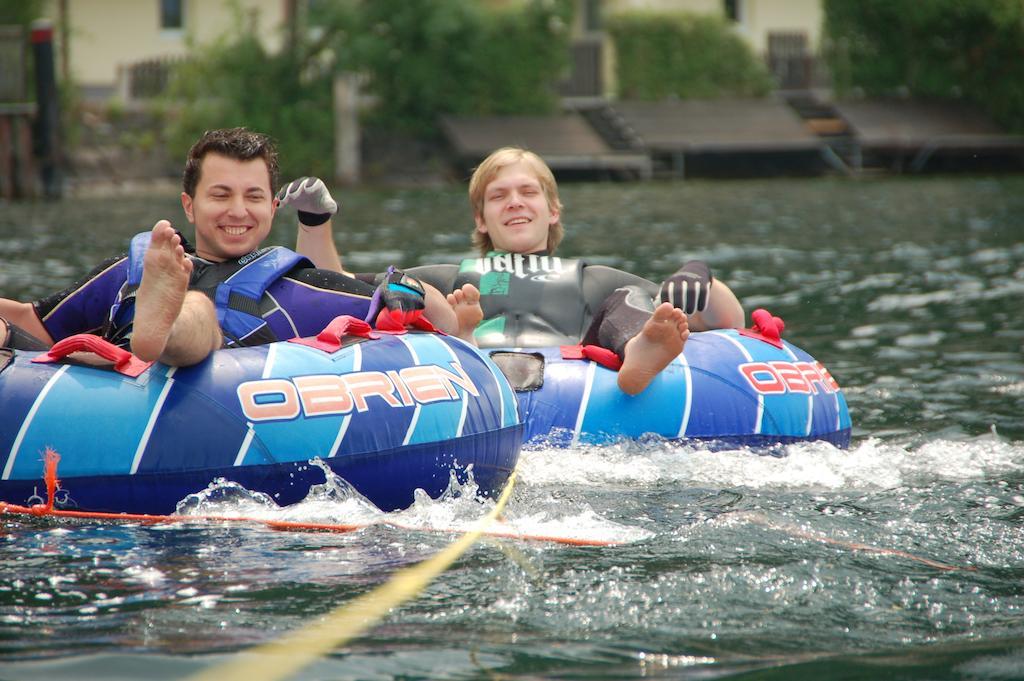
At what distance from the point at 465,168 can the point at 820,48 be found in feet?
33.3

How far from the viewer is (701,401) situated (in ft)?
20.0

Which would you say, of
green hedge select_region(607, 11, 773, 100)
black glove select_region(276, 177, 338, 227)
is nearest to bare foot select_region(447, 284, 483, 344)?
black glove select_region(276, 177, 338, 227)

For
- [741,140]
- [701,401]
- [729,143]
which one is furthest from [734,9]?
[701,401]

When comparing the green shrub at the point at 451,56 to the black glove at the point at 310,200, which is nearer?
the black glove at the point at 310,200

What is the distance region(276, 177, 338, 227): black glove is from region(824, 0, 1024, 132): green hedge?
2905 cm

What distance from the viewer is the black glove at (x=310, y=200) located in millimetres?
6008

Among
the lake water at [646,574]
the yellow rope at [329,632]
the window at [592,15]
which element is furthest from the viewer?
the window at [592,15]

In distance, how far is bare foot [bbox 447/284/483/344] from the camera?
18.8 feet

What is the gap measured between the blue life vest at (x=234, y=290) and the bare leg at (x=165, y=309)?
399 millimetres

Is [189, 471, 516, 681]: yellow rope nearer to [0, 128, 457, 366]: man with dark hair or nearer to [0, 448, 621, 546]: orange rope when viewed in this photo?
[0, 448, 621, 546]: orange rope

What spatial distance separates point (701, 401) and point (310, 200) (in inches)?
70.9

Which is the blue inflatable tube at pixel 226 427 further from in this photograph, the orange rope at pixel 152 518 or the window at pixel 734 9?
the window at pixel 734 9

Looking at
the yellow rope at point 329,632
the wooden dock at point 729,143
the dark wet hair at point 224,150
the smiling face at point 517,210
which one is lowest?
the wooden dock at point 729,143

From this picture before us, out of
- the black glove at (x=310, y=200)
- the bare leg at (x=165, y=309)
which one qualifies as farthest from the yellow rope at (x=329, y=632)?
the black glove at (x=310, y=200)
